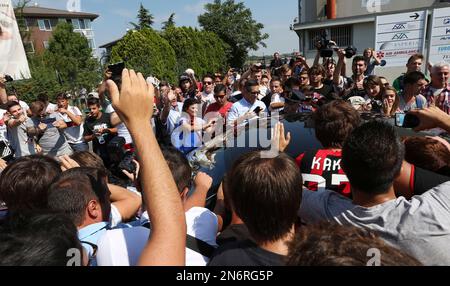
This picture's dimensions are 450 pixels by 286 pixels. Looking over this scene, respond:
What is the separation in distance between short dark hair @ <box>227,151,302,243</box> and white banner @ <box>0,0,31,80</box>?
70.5 feet

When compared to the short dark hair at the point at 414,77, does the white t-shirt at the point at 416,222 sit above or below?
below

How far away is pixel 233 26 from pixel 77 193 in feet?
139

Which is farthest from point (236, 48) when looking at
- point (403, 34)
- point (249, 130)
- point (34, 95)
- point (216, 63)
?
point (249, 130)

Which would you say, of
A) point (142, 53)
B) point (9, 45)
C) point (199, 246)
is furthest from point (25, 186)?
point (9, 45)

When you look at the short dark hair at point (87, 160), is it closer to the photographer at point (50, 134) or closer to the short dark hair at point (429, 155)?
the short dark hair at point (429, 155)

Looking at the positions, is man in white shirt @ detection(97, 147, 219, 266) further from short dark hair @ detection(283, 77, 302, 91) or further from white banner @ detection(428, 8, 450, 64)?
white banner @ detection(428, 8, 450, 64)

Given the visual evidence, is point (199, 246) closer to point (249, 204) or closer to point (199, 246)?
point (199, 246)

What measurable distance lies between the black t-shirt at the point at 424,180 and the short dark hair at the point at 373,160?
0.23m

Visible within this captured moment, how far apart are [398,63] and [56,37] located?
3336 centimetres

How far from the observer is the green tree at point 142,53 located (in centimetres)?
1925

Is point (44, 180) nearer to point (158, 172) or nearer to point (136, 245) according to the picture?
point (136, 245)

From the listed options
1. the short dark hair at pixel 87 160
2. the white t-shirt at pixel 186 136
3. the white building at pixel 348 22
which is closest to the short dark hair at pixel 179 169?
the short dark hair at pixel 87 160

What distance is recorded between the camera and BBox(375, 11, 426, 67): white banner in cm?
672

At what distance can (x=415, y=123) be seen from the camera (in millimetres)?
1680
